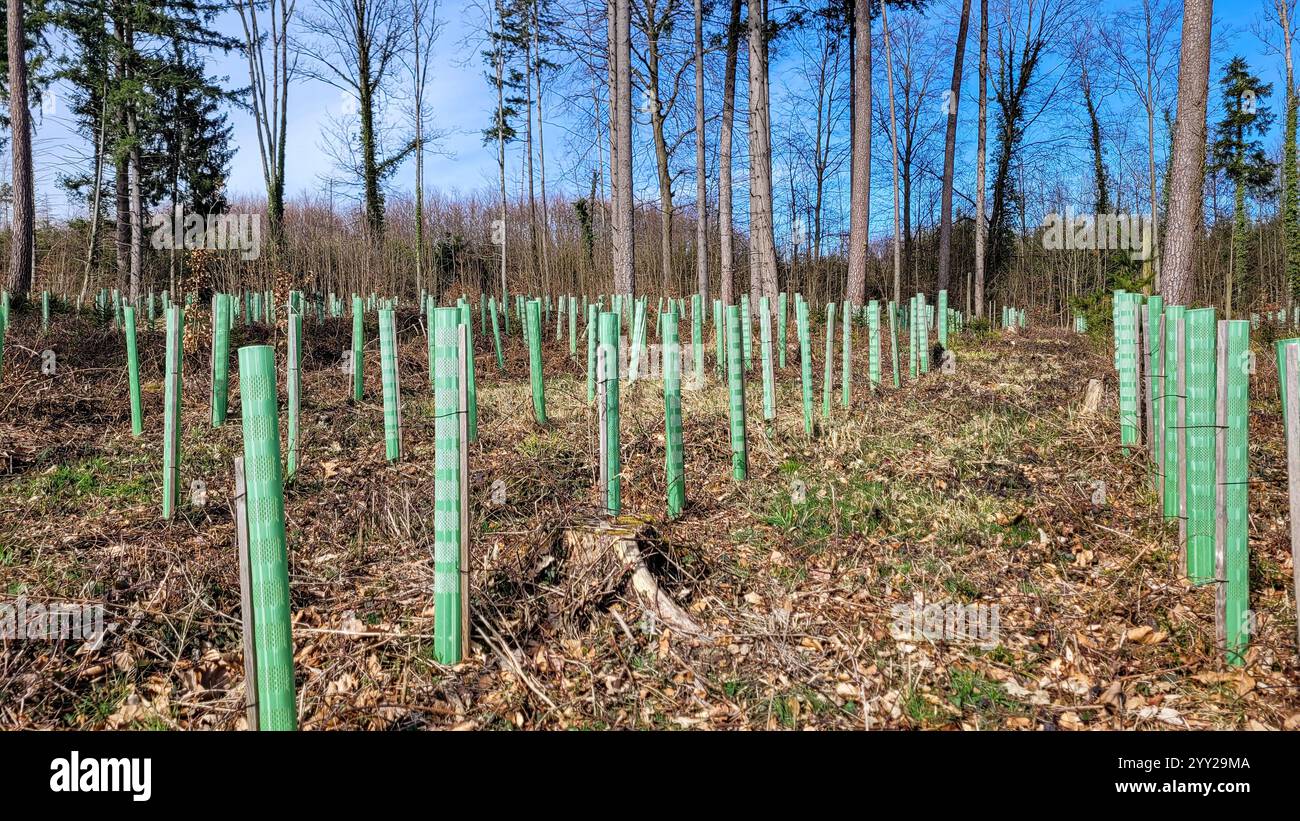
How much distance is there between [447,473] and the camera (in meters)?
2.55

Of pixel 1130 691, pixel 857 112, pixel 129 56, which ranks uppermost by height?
pixel 129 56

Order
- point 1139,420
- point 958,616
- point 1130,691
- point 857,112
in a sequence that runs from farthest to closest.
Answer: point 857,112
point 1139,420
point 958,616
point 1130,691

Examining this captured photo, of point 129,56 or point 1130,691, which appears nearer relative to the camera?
point 1130,691

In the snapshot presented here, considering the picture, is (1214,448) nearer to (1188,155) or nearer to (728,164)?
(1188,155)

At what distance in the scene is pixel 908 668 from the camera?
2781 millimetres

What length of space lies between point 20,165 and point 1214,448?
15963 millimetres

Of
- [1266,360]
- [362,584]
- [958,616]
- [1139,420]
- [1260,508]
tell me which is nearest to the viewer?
[958,616]

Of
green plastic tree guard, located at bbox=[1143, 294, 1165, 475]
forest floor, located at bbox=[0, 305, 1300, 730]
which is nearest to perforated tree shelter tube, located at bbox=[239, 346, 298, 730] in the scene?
forest floor, located at bbox=[0, 305, 1300, 730]

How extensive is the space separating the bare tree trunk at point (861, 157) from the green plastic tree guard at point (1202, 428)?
1059cm

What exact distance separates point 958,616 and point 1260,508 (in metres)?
2.36

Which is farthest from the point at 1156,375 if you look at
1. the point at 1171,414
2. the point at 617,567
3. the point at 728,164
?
the point at 728,164
